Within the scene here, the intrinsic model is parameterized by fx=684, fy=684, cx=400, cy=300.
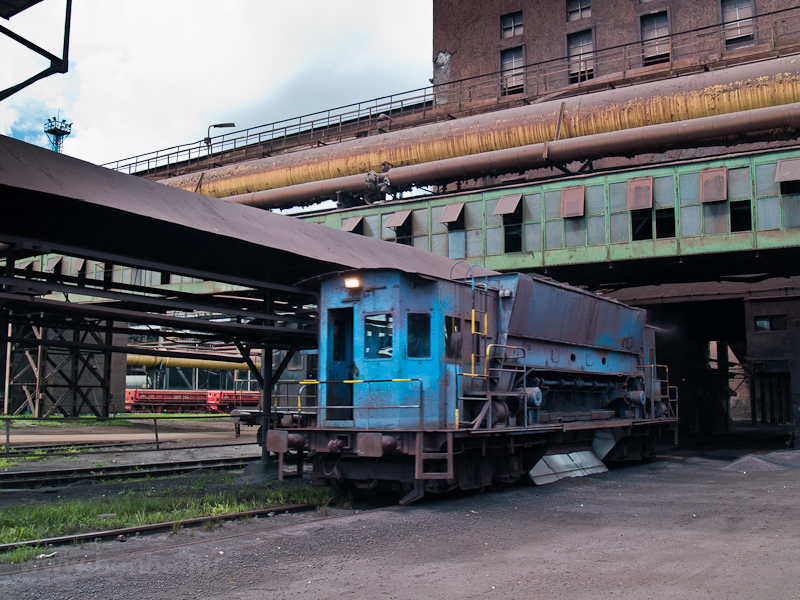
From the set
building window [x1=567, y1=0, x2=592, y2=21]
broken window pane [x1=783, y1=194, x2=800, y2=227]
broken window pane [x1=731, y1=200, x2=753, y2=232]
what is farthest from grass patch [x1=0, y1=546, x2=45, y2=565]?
building window [x1=567, y1=0, x2=592, y2=21]

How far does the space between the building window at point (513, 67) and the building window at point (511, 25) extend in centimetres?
85

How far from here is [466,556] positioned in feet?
23.9

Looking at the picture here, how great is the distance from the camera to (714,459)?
1830cm

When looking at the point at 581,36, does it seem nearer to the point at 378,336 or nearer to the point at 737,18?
the point at 737,18

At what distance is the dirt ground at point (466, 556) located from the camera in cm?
605

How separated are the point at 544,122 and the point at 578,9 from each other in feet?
38.3

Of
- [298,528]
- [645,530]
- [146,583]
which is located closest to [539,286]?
[645,530]

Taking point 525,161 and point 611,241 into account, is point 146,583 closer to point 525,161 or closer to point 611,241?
point 611,241

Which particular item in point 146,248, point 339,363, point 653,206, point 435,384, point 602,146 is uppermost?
point 602,146

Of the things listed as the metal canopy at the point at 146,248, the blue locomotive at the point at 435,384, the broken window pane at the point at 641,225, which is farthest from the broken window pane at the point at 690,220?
the metal canopy at the point at 146,248

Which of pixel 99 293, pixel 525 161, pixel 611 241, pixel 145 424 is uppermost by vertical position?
pixel 525 161

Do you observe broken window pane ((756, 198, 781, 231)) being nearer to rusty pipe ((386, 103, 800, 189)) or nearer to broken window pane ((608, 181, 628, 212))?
rusty pipe ((386, 103, 800, 189))

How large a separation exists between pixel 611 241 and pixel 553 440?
9185 mm

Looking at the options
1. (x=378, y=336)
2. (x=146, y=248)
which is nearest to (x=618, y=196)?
(x=378, y=336)
